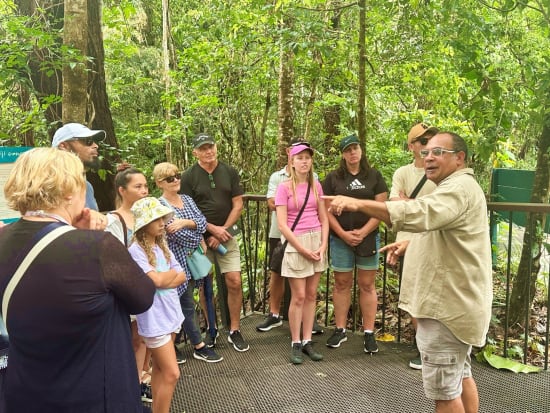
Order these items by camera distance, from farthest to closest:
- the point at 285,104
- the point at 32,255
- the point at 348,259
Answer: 1. the point at 285,104
2. the point at 348,259
3. the point at 32,255

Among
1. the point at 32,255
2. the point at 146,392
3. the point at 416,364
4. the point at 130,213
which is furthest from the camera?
the point at 416,364

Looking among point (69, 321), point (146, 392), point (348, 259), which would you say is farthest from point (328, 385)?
point (69, 321)

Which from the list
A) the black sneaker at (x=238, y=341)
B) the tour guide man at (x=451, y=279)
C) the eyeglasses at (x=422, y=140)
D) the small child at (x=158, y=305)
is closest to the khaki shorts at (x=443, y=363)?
the tour guide man at (x=451, y=279)

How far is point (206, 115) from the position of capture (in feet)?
27.7

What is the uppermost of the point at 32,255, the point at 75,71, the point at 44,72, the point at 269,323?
the point at 44,72

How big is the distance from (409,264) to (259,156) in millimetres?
5840

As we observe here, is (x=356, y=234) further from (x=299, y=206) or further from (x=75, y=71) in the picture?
(x=75, y=71)

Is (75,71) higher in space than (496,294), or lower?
higher

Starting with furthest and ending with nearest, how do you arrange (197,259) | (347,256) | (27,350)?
(347,256), (197,259), (27,350)

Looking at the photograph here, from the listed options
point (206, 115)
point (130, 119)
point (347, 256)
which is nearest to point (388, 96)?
point (206, 115)

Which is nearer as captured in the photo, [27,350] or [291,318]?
[27,350]

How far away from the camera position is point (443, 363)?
7.38ft

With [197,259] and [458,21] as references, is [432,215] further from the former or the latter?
[458,21]

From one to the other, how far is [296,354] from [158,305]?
1.57 meters
